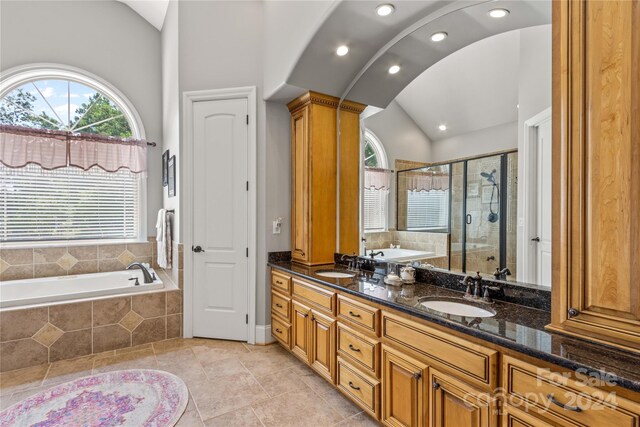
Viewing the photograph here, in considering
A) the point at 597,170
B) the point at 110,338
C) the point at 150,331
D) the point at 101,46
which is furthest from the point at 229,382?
the point at 101,46

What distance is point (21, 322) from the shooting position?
2.62 m

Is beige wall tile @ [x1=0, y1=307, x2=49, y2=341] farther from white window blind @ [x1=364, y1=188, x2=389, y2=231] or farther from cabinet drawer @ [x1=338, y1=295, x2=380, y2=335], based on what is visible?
white window blind @ [x1=364, y1=188, x2=389, y2=231]

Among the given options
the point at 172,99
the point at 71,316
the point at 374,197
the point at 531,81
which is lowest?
the point at 71,316

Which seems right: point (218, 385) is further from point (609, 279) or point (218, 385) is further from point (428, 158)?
point (609, 279)

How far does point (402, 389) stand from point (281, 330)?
147cm

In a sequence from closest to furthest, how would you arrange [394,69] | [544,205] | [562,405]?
[562,405] < [544,205] < [394,69]

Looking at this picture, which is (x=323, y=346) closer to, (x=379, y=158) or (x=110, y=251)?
(x=379, y=158)

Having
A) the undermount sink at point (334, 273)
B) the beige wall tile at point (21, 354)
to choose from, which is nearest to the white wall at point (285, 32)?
the undermount sink at point (334, 273)

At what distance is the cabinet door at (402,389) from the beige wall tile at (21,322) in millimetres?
2777

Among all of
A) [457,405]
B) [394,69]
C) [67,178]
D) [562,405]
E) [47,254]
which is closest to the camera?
[562,405]

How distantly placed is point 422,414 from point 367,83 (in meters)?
2.38

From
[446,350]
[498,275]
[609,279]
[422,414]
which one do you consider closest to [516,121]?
[498,275]

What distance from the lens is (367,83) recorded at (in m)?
2.76

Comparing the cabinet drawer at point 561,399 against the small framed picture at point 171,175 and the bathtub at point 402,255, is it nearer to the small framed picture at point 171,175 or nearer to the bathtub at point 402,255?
the bathtub at point 402,255
